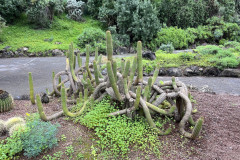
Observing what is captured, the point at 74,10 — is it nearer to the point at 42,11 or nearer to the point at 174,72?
the point at 42,11

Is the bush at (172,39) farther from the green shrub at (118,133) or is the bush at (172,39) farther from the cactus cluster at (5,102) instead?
the green shrub at (118,133)

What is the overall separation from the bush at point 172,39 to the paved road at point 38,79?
22.1 ft

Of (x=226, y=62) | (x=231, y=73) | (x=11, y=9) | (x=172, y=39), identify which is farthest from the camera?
(x=172, y=39)

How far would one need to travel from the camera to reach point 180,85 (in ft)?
12.5

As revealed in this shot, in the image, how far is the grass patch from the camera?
1309 centimetres

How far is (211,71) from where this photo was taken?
8.91m

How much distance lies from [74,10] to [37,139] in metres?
15.8

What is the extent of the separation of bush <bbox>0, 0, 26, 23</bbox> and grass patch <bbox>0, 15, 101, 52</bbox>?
1.90ft

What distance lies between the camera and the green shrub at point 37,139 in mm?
2770

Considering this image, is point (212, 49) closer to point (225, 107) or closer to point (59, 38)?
point (225, 107)

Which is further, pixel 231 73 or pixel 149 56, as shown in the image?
pixel 149 56

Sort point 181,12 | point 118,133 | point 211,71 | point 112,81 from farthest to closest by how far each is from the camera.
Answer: point 181,12, point 211,71, point 112,81, point 118,133

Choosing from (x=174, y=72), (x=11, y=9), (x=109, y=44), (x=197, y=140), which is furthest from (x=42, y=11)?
(x=197, y=140)

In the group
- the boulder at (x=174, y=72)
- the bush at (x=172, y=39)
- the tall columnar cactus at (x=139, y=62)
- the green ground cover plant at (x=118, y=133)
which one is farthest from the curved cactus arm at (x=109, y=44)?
the bush at (x=172, y=39)
